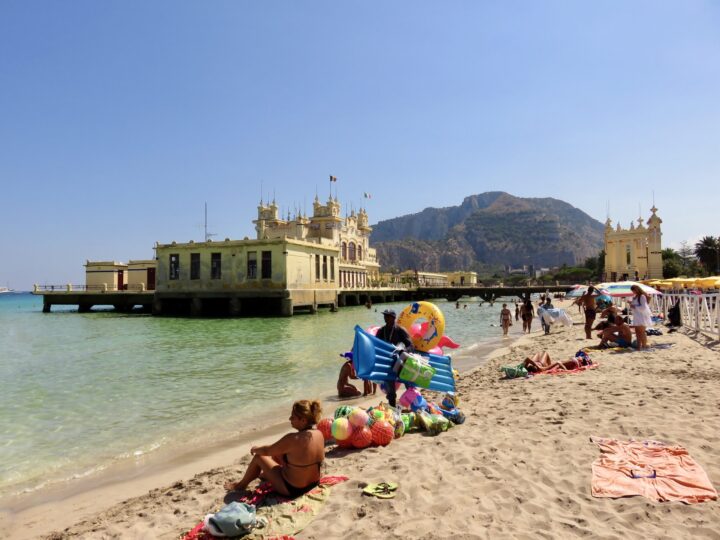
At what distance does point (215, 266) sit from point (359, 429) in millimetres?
36890

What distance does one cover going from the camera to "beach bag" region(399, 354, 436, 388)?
717 cm

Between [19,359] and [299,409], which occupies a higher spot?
[299,409]

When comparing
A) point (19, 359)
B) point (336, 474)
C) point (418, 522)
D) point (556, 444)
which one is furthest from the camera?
point (19, 359)

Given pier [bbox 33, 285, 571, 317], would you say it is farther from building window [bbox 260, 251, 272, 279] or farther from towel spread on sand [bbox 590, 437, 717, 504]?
towel spread on sand [bbox 590, 437, 717, 504]

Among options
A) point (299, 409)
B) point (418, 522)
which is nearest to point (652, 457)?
point (418, 522)

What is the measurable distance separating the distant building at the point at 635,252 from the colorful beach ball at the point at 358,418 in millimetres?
60306

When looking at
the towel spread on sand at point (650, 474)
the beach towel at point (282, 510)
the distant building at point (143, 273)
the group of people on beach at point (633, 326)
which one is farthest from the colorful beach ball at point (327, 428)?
the distant building at point (143, 273)

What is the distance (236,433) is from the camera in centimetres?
822

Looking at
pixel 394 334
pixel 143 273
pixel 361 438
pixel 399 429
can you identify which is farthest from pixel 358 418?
pixel 143 273

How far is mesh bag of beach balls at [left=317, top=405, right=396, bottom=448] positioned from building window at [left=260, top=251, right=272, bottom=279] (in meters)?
33.7

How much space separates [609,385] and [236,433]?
622 cm

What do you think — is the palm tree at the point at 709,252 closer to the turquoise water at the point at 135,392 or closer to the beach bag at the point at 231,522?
the turquoise water at the point at 135,392

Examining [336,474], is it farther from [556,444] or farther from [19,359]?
[19,359]

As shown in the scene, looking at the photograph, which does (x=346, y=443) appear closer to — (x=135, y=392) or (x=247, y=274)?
(x=135, y=392)
